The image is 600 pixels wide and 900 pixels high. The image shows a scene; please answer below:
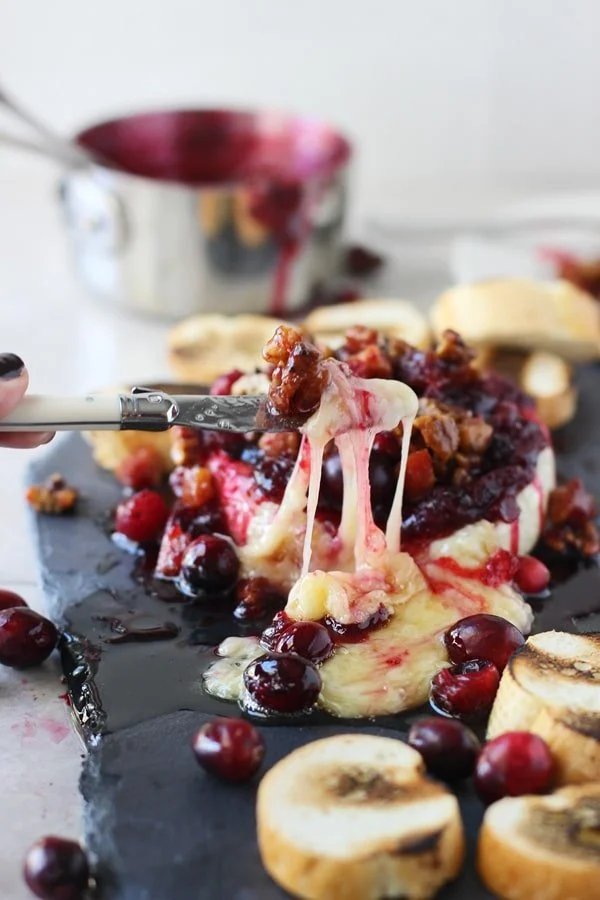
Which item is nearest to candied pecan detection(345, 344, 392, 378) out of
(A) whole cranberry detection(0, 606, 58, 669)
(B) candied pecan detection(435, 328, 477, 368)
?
(B) candied pecan detection(435, 328, 477, 368)

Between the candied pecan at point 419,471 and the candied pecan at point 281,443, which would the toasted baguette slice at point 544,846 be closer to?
the candied pecan at point 419,471

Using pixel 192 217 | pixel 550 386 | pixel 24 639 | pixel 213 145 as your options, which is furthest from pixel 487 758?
pixel 213 145

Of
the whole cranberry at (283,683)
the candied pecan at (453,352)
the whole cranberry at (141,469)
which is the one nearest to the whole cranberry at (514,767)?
the whole cranberry at (283,683)

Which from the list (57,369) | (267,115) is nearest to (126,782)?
(57,369)

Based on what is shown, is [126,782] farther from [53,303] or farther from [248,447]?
[53,303]

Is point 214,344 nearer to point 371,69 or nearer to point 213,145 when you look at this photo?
point 213,145
